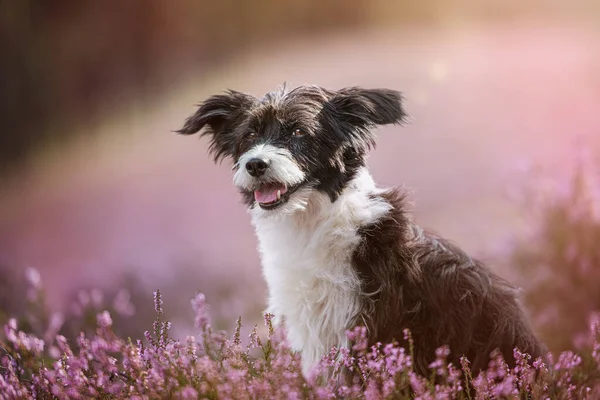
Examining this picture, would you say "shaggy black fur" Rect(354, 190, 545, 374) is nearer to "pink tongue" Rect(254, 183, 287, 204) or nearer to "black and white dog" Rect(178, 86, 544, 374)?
"black and white dog" Rect(178, 86, 544, 374)

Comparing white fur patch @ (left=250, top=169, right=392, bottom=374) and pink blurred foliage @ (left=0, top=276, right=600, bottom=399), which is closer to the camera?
pink blurred foliage @ (left=0, top=276, right=600, bottom=399)

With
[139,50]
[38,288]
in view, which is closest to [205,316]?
[38,288]

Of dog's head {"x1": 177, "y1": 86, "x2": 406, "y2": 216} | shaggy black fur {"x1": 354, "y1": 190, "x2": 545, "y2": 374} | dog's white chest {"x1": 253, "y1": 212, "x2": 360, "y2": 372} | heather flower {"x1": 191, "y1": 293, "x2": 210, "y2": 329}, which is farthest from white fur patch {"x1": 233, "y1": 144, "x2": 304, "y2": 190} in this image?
heather flower {"x1": 191, "y1": 293, "x2": 210, "y2": 329}

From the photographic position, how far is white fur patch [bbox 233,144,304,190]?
3.87 m

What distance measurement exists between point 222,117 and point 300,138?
1.90 feet

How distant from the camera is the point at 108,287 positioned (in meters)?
6.34

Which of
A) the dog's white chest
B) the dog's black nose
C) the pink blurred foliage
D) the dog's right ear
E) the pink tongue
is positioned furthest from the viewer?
the dog's right ear

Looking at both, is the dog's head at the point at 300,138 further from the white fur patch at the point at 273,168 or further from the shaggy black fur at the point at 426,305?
the shaggy black fur at the point at 426,305

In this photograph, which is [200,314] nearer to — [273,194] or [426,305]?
[273,194]

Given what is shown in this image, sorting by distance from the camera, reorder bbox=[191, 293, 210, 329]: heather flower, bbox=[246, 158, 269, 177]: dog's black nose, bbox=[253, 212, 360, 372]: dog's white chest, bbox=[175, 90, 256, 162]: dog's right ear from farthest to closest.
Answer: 1. bbox=[175, 90, 256, 162]: dog's right ear
2. bbox=[253, 212, 360, 372]: dog's white chest
3. bbox=[246, 158, 269, 177]: dog's black nose
4. bbox=[191, 293, 210, 329]: heather flower

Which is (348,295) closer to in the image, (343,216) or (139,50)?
(343,216)

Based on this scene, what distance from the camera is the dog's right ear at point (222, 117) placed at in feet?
14.3

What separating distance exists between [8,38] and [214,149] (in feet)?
6.93

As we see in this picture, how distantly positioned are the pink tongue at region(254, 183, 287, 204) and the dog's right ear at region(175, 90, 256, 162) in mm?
394
